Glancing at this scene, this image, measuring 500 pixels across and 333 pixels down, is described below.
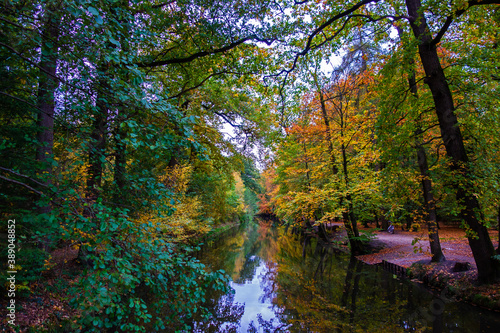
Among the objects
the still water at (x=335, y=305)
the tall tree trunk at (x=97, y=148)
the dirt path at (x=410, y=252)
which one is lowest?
the still water at (x=335, y=305)

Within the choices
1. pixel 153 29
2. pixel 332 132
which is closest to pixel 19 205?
pixel 153 29

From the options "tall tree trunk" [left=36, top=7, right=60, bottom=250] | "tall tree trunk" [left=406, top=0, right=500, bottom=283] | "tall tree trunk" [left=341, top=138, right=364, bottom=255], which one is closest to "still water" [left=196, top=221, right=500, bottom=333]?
"tall tree trunk" [left=341, top=138, right=364, bottom=255]

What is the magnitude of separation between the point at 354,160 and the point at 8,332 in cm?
1299

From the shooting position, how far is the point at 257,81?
600 cm

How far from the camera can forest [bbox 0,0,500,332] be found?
2352 millimetres

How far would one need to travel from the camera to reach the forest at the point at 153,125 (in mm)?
2352

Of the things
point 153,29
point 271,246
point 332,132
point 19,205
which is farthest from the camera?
point 271,246

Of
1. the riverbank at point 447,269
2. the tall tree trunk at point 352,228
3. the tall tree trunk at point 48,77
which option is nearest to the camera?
the tall tree trunk at point 48,77

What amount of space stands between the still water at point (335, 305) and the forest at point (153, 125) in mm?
1277

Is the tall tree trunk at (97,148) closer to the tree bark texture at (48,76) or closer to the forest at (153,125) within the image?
the forest at (153,125)

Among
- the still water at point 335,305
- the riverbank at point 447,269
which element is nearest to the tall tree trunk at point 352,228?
the riverbank at point 447,269

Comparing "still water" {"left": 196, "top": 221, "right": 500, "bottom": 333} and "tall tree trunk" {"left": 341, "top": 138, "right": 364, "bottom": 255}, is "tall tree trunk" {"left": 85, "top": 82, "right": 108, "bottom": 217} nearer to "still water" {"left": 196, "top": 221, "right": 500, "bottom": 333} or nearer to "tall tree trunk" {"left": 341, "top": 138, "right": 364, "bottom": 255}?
"still water" {"left": 196, "top": 221, "right": 500, "bottom": 333}

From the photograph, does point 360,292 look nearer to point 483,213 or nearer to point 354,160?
point 483,213

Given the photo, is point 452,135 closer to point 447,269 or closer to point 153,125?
point 447,269
